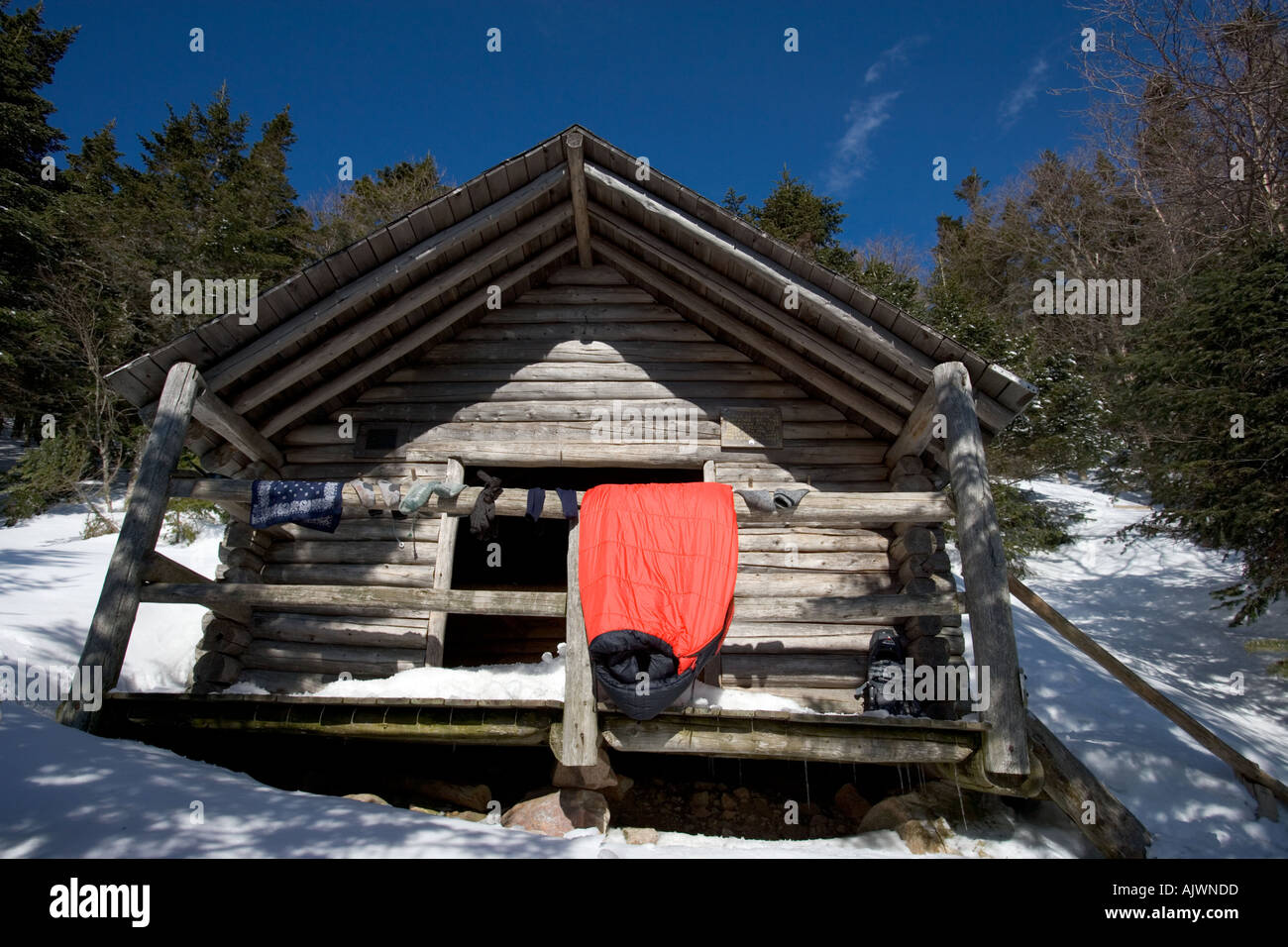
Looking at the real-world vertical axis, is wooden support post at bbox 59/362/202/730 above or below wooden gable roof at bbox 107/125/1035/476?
below

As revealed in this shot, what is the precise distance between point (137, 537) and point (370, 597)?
6.94ft

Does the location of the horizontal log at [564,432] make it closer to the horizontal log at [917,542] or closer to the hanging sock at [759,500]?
the horizontal log at [917,542]

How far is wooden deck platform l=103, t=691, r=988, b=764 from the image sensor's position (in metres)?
4.85

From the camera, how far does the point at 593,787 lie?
17.6 feet

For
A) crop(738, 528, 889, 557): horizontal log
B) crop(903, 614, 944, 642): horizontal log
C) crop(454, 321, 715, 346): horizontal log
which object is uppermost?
crop(454, 321, 715, 346): horizontal log

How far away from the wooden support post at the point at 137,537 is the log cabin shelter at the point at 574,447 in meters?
0.02

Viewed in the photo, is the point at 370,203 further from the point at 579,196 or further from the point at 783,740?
the point at 783,740

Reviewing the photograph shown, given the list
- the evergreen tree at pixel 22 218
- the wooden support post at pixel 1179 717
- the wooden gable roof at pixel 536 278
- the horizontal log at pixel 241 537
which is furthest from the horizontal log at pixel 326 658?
the evergreen tree at pixel 22 218

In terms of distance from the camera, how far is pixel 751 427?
7539 millimetres

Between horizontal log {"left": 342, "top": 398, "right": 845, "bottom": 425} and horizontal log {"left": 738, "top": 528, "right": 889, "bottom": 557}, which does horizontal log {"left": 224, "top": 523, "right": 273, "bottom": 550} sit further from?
horizontal log {"left": 738, "top": 528, "right": 889, "bottom": 557}

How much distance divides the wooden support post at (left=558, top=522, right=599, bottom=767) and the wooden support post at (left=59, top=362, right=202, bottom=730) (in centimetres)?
364

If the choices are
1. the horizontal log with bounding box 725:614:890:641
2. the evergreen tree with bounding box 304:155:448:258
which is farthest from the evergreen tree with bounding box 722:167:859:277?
the horizontal log with bounding box 725:614:890:641

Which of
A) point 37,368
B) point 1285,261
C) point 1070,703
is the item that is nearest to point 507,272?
point 1070,703

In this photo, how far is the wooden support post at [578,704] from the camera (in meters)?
4.88
